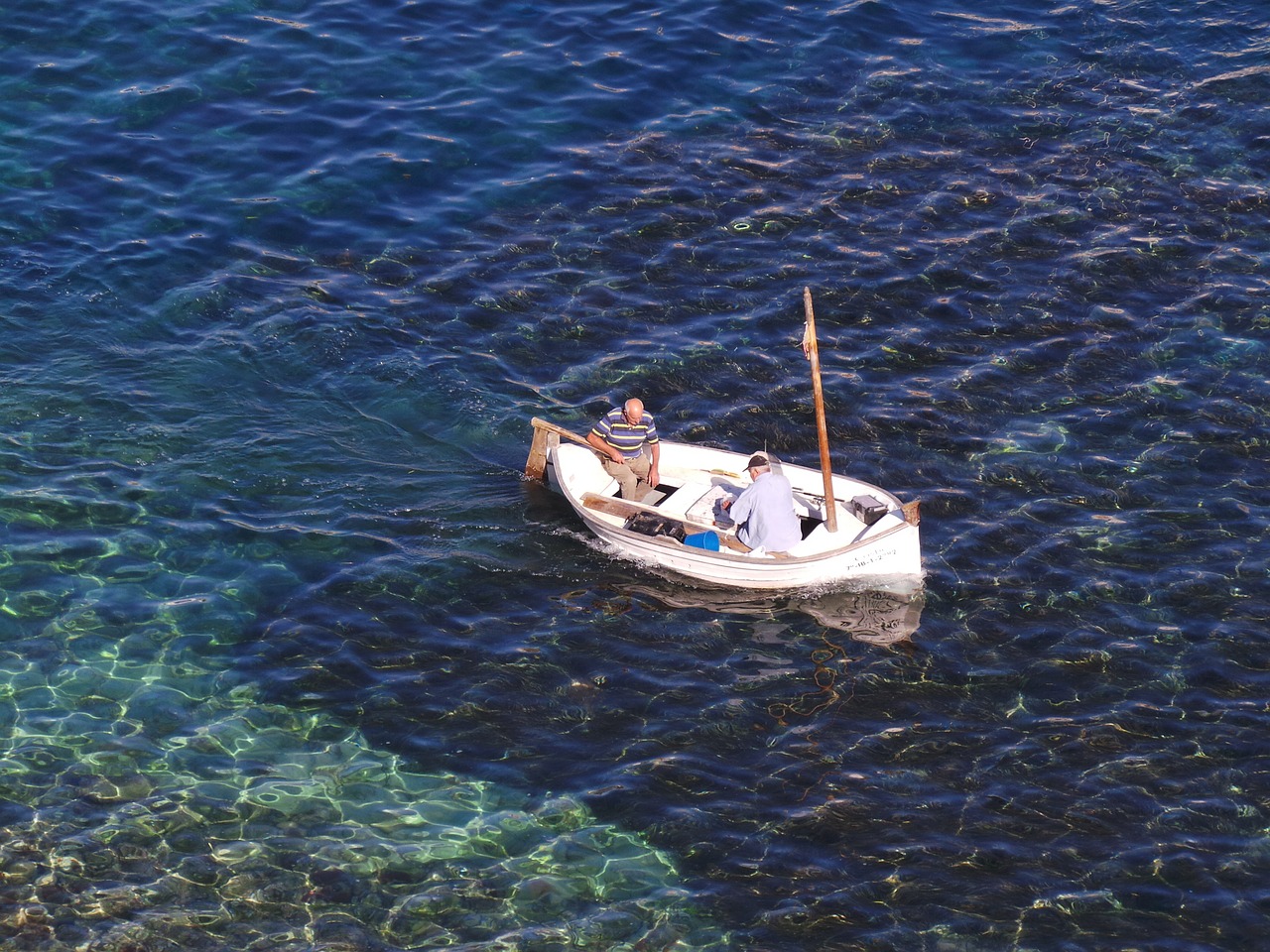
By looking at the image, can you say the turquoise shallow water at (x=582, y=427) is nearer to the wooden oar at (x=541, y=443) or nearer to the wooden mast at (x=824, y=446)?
the wooden oar at (x=541, y=443)

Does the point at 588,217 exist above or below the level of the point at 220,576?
above

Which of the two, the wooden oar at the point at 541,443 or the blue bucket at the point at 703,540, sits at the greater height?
the wooden oar at the point at 541,443

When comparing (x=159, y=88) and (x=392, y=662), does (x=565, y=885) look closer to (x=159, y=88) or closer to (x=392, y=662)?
(x=392, y=662)

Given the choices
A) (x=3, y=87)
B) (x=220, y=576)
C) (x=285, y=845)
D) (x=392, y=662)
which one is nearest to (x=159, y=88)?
(x=3, y=87)

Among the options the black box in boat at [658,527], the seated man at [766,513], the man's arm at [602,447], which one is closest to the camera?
the seated man at [766,513]

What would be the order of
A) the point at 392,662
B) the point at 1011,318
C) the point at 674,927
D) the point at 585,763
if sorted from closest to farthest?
the point at 674,927
the point at 585,763
the point at 392,662
the point at 1011,318

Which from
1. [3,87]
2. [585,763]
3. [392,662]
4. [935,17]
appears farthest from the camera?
[935,17]

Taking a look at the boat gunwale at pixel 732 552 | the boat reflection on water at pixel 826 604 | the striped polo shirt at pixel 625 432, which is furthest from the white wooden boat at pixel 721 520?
the striped polo shirt at pixel 625 432

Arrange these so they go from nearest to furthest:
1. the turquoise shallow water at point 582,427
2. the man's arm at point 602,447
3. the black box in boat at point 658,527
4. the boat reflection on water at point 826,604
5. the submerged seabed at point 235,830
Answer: the submerged seabed at point 235,830
the turquoise shallow water at point 582,427
the boat reflection on water at point 826,604
the black box in boat at point 658,527
the man's arm at point 602,447

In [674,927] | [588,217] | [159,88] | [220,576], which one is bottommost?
[674,927]
